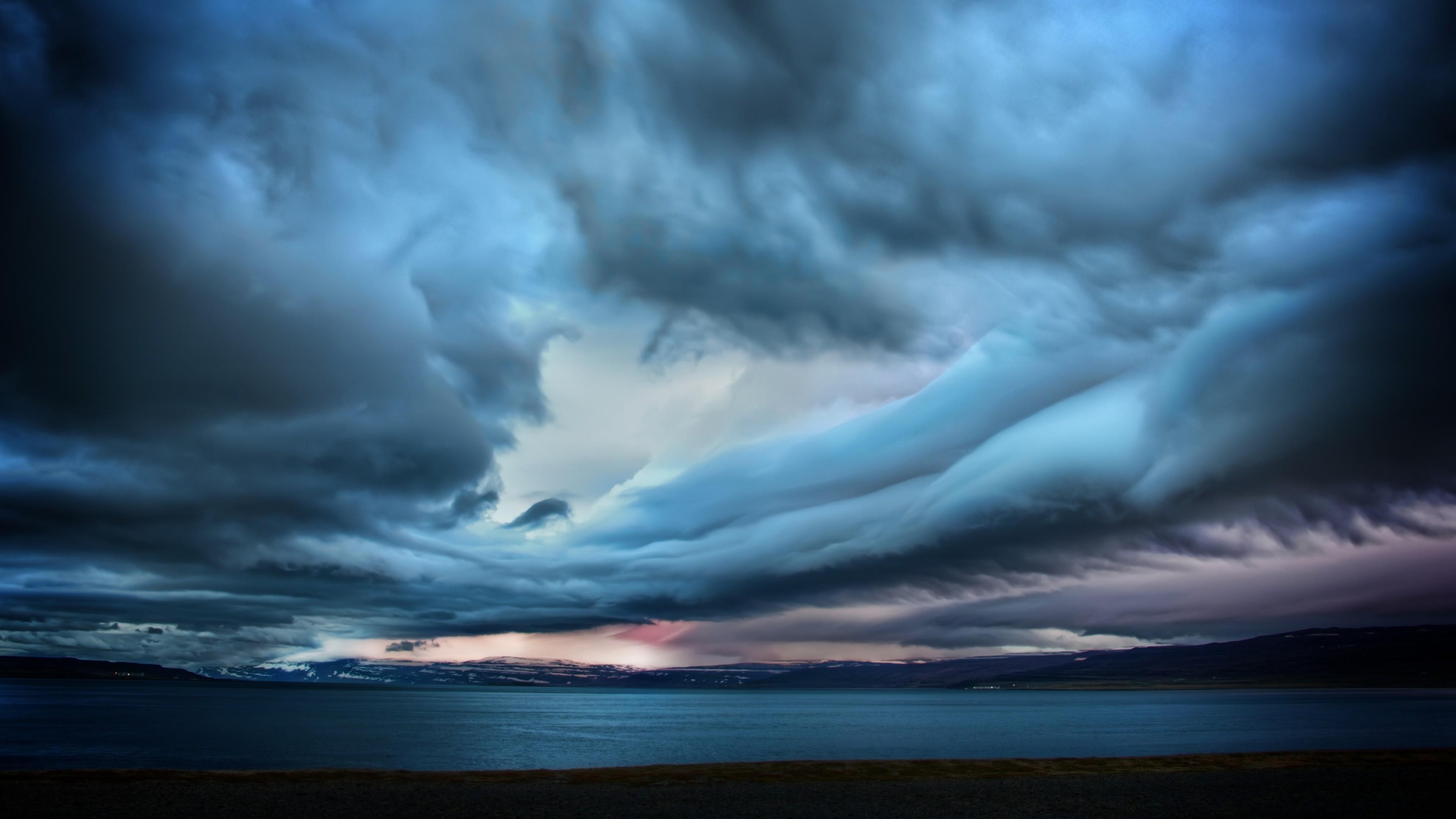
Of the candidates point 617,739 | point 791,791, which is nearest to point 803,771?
point 791,791

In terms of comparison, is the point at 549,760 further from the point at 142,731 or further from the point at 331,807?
the point at 142,731

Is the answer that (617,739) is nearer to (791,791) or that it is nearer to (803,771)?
(803,771)

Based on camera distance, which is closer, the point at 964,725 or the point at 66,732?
the point at 66,732

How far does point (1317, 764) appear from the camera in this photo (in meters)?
66.7

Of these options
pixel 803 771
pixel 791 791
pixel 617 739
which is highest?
pixel 791 791

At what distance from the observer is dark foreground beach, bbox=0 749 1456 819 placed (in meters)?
43.0

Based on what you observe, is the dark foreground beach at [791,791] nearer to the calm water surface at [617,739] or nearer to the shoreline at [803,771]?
the shoreline at [803,771]

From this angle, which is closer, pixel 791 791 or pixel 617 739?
pixel 791 791

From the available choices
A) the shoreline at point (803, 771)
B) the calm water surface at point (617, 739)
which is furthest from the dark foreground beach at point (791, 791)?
the calm water surface at point (617, 739)

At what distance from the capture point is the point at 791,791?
2057 inches

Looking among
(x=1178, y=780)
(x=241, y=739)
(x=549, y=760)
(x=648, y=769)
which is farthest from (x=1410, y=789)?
(x=241, y=739)

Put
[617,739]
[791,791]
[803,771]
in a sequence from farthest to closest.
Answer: [617,739] → [803,771] → [791,791]

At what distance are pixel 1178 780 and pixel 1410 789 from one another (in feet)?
42.8

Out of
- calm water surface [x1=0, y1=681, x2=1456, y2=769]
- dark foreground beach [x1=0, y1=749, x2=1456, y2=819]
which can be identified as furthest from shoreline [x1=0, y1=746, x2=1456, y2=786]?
calm water surface [x1=0, y1=681, x2=1456, y2=769]
